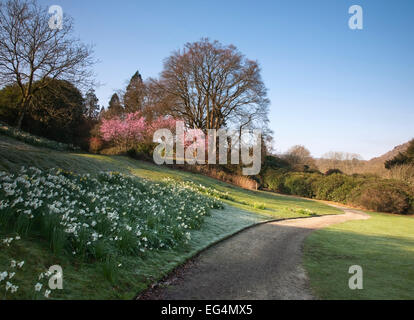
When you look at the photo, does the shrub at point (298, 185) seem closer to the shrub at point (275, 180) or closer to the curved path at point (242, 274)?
the shrub at point (275, 180)

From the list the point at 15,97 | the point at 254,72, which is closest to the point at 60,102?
the point at 15,97

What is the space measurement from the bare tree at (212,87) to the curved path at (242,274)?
18.9 meters

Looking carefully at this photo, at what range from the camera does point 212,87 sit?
24.3 metres

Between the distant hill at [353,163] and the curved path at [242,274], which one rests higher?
the distant hill at [353,163]

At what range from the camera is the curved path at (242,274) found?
Answer: 3.67 m

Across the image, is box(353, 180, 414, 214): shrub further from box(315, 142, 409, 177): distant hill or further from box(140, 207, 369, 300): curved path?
box(315, 142, 409, 177): distant hill

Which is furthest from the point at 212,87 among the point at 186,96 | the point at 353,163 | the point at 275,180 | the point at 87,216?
the point at 353,163

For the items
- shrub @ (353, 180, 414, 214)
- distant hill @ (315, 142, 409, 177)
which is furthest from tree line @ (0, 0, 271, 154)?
distant hill @ (315, 142, 409, 177)

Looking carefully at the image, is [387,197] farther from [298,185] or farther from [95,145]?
[95,145]

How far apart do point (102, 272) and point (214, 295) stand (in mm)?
1590

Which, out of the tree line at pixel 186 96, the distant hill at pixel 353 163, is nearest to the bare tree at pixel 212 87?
the tree line at pixel 186 96

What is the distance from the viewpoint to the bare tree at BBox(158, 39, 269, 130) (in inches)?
926

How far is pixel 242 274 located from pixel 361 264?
2.52 m
